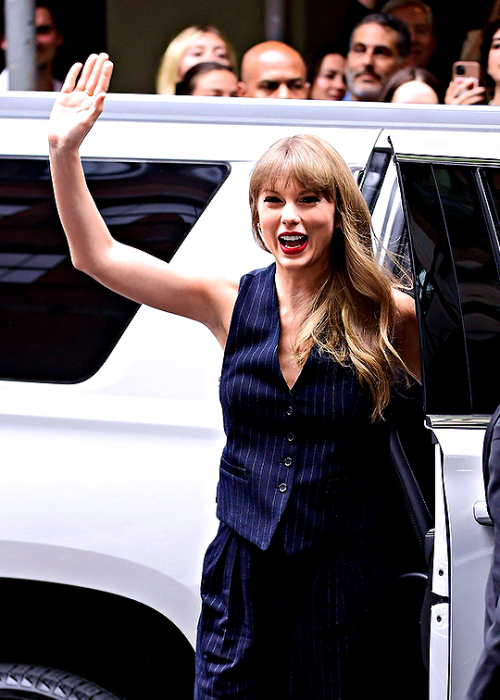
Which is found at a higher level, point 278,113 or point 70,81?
point 278,113

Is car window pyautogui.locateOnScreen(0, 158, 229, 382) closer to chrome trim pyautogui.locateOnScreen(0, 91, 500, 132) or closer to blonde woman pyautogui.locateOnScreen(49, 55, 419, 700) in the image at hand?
chrome trim pyautogui.locateOnScreen(0, 91, 500, 132)

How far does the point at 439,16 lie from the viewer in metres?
4.95

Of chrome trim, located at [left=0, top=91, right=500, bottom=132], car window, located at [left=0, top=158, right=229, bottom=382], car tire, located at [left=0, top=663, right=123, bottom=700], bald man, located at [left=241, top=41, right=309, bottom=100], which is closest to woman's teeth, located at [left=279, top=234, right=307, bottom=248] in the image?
car window, located at [left=0, top=158, right=229, bottom=382]

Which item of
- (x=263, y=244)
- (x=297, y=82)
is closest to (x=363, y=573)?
(x=263, y=244)

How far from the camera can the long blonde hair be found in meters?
1.78

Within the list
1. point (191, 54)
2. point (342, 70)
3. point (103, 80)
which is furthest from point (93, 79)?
point (342, 70)

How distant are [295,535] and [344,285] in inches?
18.4

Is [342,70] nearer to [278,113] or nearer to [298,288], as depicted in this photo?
[278,113]

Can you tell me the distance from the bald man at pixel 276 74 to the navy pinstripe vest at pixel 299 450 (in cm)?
182

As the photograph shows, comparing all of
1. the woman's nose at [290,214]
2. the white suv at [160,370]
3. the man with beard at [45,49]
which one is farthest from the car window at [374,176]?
the man with beard at [45,49]

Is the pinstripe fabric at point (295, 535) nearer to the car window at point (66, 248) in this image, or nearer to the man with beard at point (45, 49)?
the car window at point (66, 248)

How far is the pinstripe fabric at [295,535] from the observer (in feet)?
5.81

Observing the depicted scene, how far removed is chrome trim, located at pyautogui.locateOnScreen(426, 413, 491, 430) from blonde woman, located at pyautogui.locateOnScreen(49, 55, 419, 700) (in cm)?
11

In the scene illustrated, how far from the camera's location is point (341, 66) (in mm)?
3807
